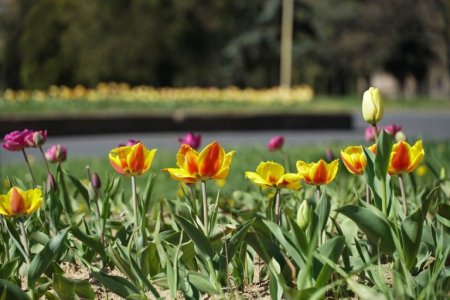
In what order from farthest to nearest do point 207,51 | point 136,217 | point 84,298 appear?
point 207,51 → point 136,217 → point 84,298

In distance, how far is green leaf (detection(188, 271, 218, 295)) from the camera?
200 cm

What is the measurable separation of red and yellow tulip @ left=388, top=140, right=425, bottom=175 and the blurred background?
22931 mm

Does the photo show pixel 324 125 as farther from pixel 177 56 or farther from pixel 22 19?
pixel 22 19

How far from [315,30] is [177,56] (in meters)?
11.8

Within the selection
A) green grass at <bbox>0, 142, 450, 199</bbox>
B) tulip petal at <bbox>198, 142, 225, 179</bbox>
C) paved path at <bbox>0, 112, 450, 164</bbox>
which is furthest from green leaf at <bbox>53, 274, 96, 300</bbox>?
paved path at <bbox>0, 112, 450, 164</bbox>

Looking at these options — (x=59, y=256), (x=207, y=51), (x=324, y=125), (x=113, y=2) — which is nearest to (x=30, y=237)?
(x=59, y=256)

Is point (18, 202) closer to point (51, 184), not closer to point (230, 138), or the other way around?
point (51, 184)

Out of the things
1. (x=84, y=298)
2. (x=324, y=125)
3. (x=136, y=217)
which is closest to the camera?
(x=84, y=298)

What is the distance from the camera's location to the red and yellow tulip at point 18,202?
79.4 inches

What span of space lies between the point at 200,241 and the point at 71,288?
382mm

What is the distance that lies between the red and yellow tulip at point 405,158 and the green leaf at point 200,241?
618mm

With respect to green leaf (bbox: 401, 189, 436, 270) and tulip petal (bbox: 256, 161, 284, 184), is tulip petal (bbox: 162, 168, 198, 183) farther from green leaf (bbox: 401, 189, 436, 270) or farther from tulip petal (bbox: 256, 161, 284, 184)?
green leaf (bbox: 401, 189, 436, 270)

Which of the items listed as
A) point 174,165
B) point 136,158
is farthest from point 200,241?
point 174,165

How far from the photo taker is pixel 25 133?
8.66ft
